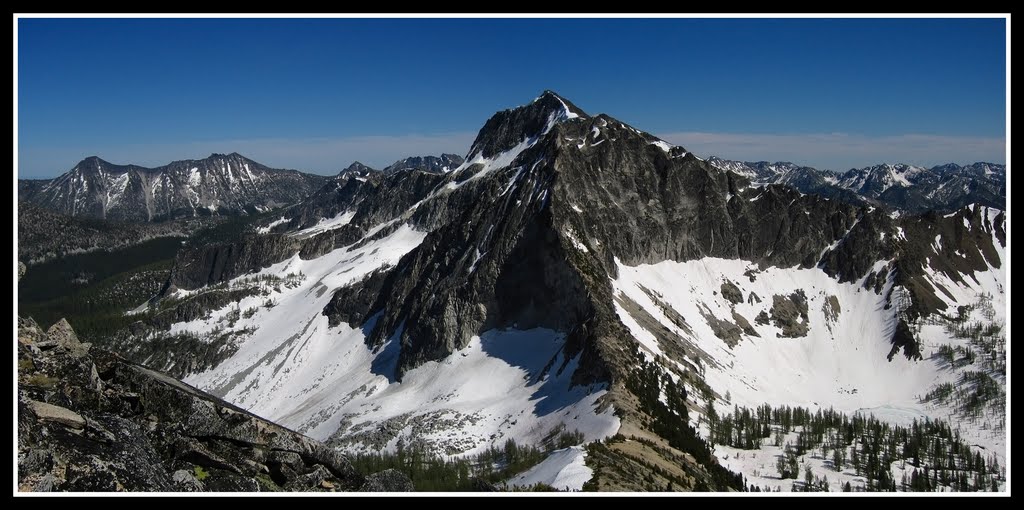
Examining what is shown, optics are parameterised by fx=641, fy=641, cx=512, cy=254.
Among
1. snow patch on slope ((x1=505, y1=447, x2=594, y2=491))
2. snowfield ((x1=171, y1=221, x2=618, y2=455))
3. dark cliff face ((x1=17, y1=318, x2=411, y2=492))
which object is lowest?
snowfield ((x1=171, y1=221, x2=618, y2=455))

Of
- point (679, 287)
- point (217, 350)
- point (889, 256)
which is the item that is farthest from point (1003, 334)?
point (217, 350)

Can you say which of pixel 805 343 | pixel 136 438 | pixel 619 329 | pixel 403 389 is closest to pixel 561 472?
pixel 136 438

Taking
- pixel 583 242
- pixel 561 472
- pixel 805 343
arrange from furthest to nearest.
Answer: pixel 805 343, pixel 583 242, pixel 561 472

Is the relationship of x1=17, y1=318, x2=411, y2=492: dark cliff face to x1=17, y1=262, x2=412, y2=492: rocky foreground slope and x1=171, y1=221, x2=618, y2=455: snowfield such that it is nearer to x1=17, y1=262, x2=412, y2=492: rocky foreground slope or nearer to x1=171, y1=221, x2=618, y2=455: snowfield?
x1=17, y1=262, x2=412, y2=492: rocky foreground slope

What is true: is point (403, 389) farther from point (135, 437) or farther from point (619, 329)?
point (135, 437)

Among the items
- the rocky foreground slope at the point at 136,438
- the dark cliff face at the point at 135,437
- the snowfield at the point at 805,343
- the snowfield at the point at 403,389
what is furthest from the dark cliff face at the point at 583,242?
the dark cliff face at the point at 135,437

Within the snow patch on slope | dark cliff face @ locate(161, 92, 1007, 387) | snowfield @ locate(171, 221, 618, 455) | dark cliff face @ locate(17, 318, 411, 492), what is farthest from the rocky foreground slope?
dark cliff face @ locate(161, 92, 1007, 387)
